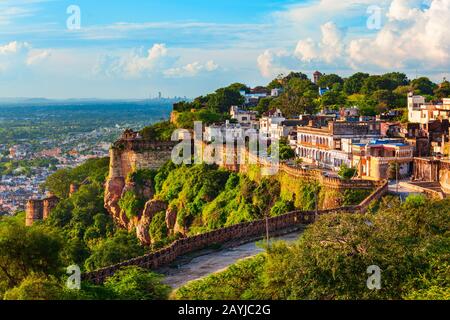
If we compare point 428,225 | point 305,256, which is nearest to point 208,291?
point 305,256

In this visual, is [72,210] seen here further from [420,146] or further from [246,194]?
[420,146]

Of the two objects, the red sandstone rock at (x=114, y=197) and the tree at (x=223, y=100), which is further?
the tree at (x=223, y=100)

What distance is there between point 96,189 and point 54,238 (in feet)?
130

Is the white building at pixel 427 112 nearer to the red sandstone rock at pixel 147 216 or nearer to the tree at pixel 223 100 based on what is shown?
the red sandstone rock at pixel 147 216

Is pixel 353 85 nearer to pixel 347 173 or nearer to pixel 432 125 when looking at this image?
pixel 432 125

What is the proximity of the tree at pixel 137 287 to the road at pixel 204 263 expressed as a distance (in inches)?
74.5

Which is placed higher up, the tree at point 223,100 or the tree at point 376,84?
the tree at point 376,84

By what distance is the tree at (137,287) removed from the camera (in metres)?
19.3

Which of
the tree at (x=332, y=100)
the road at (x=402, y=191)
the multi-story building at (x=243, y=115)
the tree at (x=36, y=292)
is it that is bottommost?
the road at (x=402, y=191)

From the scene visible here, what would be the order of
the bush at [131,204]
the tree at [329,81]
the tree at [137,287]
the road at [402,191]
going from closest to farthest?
the tree at [137,287], the road at [402,191], the bush at [131,204], the tree at [329,81]

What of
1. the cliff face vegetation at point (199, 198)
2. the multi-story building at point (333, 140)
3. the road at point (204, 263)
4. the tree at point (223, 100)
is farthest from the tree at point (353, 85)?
the road at point (204, 263)

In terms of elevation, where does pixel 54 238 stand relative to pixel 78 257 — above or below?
above

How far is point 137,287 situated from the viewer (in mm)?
19828
